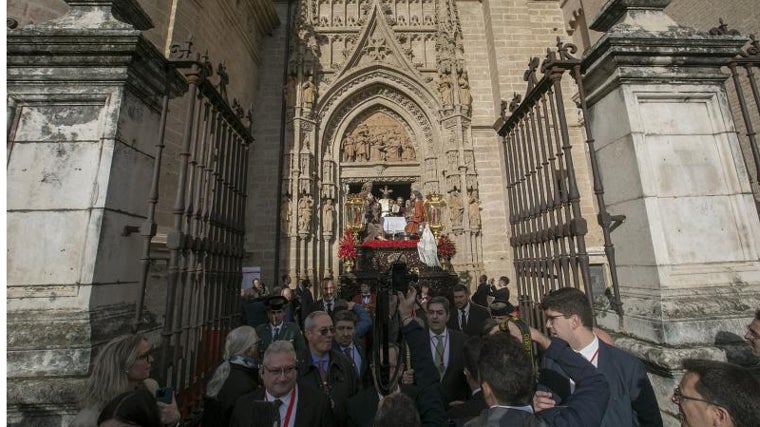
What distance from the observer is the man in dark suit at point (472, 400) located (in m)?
2.19

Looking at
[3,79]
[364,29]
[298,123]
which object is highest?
[364,29]

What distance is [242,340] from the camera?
8.64ft

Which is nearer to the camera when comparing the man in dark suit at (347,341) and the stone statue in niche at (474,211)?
the man in dark suit at (347,341)

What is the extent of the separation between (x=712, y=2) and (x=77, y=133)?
11.4 m

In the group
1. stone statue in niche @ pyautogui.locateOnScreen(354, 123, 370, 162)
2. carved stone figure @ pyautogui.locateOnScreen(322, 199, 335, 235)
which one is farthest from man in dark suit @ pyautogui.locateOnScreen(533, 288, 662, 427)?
stone statue in niche @ pyautogui.locateOnScreen(354, 123, 370, 162)

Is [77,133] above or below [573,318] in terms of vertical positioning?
above

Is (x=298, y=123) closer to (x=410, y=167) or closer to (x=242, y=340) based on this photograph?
(x=410, y=167)

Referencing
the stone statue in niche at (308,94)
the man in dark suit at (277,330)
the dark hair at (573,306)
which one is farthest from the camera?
the stone statue in niche at (308,94)

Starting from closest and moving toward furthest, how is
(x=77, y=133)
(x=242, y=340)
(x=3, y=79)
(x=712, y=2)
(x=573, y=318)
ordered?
(x=573, y=318)
(x=3, y=79)
(x=77, y=133)
(x=242, y=340)
(x=712, y=2)

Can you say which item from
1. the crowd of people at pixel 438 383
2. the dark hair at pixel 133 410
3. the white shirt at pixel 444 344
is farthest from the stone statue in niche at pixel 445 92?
the dark hair at pixel 133 410

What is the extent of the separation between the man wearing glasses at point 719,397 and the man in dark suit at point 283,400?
172 centimetres

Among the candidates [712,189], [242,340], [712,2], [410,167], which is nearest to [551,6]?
[712,2]

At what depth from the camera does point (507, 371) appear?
57.4 inches

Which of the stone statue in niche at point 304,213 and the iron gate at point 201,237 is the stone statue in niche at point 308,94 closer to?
the stone statue in niche at point 304,213
